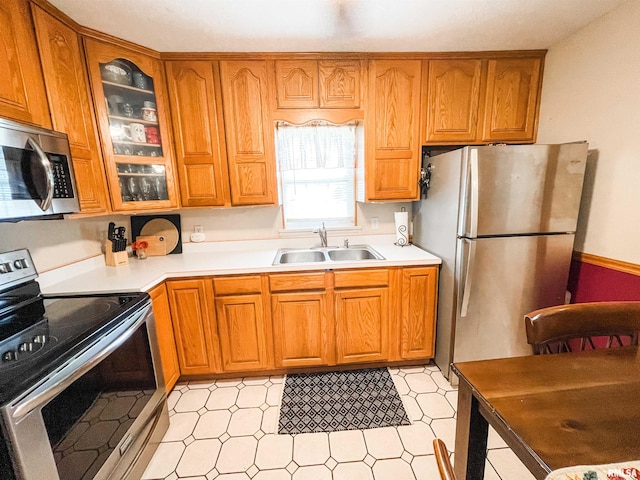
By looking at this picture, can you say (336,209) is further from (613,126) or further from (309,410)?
(613,126)

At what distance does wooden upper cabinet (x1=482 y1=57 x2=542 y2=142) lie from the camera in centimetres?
204

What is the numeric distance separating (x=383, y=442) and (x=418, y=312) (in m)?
0.87

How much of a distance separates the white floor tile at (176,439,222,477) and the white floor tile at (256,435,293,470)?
0.24 meters

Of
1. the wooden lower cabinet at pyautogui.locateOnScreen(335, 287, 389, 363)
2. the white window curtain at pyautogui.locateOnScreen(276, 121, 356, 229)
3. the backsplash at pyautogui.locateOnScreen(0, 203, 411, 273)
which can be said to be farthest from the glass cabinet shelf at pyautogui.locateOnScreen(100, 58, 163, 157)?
the wooden lower cabinet at pyautogui.locateOnScreen(335, 287, 389, 363)

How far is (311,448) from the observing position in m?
1.51

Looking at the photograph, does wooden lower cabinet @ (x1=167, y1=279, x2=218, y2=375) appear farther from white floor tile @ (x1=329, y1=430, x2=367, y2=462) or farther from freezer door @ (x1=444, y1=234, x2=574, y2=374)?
freezer door @ (x1=444, y1=234, x2=574, y2=374)

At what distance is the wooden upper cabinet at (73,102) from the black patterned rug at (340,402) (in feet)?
5.76

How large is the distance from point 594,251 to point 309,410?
210 cm

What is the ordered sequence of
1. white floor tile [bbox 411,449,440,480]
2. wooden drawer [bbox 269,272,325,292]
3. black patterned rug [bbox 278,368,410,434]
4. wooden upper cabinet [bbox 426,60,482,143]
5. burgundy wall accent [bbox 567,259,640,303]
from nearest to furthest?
white floor tile [bbox 411,449,440,480] → burgundy wall accent [bbox 567,259,640,303] → black patterned rug [bbox 278,368,410,434] → wooden drawer [bbox 269,272,325,292] → wooden upper cabinet [bbox 426,60,482,143]

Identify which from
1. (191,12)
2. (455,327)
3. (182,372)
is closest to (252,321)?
(182,372)

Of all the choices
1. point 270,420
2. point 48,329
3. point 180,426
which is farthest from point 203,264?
point 270,420

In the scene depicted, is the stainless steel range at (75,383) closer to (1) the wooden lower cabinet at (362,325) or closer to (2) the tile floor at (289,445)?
(2) the tile floor at (289,445)

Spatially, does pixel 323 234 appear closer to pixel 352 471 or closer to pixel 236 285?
pixel 236 285

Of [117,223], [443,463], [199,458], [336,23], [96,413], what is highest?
[336,23]
